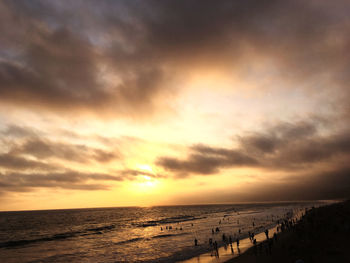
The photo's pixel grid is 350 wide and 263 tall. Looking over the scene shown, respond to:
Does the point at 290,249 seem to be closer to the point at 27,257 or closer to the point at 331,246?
the point at 331,246

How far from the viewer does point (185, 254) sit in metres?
37.6

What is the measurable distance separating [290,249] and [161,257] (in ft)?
63.7

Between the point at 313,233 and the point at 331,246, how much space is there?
21.4 feet

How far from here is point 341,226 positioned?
31844mm

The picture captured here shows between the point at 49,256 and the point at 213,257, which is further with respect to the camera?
the point at 49,256

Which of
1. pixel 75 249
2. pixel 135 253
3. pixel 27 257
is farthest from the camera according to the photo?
pixel 75 249

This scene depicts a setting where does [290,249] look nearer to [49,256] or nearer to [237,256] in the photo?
[237,256]

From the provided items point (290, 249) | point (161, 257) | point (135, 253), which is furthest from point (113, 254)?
point (290, 249)

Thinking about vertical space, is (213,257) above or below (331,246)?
below

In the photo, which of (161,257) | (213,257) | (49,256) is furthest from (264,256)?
(49,256)

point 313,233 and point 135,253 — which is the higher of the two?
point 313,233

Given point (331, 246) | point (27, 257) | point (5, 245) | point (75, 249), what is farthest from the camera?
point (5, 245)

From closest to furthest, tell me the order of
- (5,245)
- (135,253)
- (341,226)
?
1. (341,226)
2. (135,253)
3. (5,245)

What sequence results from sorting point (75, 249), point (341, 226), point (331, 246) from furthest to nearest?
1. point (75, 249)
2. point (341, 226)
3. point (331, 246)
